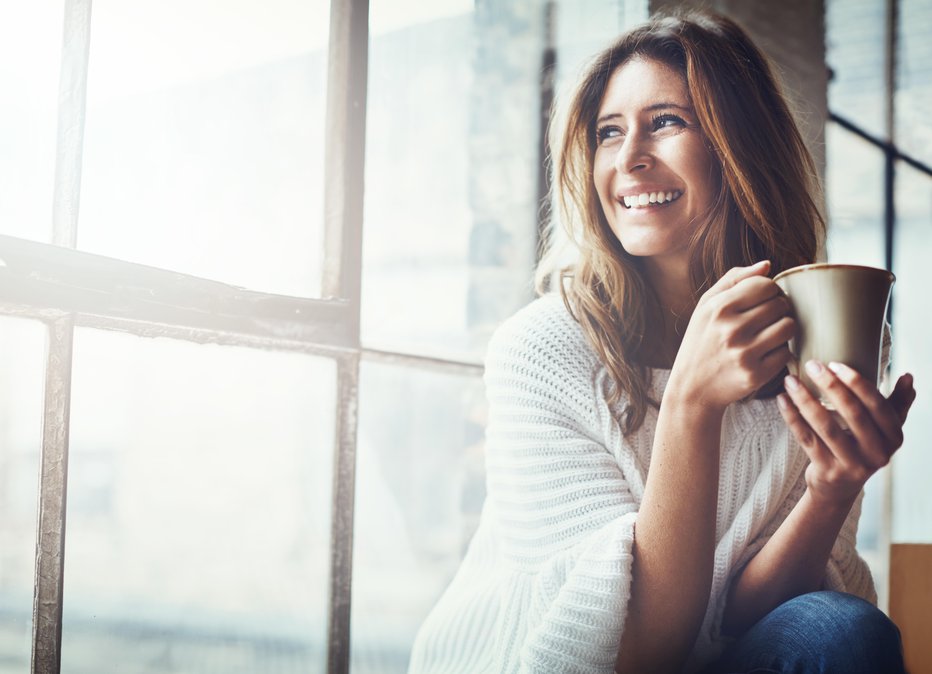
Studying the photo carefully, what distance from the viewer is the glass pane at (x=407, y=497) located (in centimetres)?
73

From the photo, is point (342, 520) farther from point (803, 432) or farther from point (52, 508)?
point (803, 432)

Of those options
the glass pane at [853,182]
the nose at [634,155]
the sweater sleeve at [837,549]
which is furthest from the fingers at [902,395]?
the glass pane at [853,182]

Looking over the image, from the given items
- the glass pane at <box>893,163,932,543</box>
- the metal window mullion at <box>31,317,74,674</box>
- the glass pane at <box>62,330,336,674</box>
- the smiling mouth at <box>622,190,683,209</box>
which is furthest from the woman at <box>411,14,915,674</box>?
the glass pane at <box>893,163,932,543</box>

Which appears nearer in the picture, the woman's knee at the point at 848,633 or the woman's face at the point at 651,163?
the woman's knee at the point at 848,633

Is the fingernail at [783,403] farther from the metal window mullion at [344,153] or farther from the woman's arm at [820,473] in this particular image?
the metal window mullion at [344,153]

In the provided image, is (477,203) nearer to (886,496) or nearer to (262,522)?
(262,522)

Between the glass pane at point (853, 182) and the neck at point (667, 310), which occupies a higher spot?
the glass pane at point (853, 182)

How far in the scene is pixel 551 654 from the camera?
0.54 metres

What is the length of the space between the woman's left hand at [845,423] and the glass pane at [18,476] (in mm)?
418

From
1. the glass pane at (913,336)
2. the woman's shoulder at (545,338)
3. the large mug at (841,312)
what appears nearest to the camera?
the large mug at (841,312)

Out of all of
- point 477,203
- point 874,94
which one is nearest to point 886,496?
point 874,94

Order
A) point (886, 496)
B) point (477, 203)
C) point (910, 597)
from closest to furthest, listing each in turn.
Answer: point (910, 597) < point (477, 203) < point (886, 496)

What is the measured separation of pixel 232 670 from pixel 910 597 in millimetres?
561

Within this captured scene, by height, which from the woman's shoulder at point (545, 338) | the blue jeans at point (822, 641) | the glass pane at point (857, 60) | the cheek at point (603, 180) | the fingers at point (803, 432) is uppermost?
the glass pane at point (857, 60)
